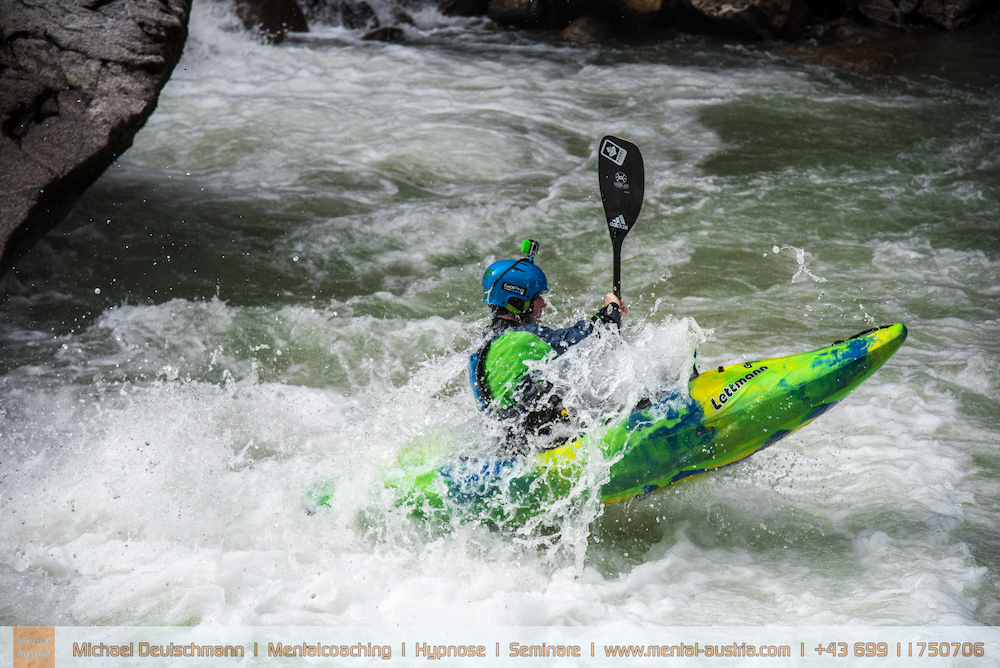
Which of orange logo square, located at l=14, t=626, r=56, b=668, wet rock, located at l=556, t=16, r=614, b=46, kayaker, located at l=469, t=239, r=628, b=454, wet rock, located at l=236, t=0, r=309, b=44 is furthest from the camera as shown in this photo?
wet rock, located at l=556, t=16, r=614, b=46

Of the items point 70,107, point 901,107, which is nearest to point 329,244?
point 70,107

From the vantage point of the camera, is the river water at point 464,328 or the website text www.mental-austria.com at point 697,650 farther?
the river water at point 464,328

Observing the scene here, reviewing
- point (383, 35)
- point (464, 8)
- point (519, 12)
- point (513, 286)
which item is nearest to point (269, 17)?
point (383, 35)

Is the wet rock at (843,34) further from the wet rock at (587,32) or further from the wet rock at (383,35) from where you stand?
the wet rock at (383,35)

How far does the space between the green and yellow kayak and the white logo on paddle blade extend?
135cm

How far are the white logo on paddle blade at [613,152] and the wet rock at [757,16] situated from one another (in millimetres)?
8414

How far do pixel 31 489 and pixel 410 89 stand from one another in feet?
24.1

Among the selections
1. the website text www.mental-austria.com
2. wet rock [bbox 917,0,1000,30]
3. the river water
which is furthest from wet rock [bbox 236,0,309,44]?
the website text www.mental-austria.com

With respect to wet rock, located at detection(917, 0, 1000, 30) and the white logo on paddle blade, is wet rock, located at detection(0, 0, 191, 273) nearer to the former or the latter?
the white logo on paddle blade

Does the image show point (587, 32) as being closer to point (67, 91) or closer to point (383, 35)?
point (383, 35)

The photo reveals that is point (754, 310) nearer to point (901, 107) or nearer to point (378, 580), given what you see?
point (378, 580)

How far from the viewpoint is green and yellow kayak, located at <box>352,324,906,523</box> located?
3.32 meters

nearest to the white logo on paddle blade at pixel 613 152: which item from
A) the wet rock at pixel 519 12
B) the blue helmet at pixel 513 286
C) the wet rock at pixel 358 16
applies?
the blue helmet at pixel 513 286

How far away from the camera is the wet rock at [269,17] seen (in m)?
11.0
